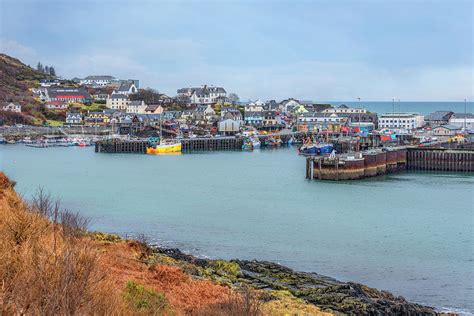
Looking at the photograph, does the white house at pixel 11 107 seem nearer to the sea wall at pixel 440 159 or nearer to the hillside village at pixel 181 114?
the hillside village at pixel 181 114

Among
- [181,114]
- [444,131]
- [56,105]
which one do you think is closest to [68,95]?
[56,105]

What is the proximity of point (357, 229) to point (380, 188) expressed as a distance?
13754mm

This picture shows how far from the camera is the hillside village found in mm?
84062

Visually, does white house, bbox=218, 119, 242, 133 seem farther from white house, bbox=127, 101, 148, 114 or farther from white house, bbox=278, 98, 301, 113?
white house, bbox=278, 98, 301, 113

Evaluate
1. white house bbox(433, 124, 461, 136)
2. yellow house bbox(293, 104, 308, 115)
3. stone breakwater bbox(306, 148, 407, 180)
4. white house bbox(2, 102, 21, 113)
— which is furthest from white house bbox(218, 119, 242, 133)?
stone breakwater bbox(306, 148, 407, 180)

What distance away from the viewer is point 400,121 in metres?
85.1

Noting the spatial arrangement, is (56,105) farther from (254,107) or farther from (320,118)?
(320,118)

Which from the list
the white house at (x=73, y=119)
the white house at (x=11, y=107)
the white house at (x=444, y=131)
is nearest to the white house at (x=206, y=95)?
the white house at (x=73, y=119)

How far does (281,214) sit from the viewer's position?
28.3m

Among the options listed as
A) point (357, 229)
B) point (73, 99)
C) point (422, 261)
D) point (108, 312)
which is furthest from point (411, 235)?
point (73, 99)

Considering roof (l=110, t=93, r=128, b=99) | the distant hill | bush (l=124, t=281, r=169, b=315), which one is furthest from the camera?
roof (l=110, t=93, r=128, b=99)

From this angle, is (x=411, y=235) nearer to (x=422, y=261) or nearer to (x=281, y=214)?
(x=422, y=261)

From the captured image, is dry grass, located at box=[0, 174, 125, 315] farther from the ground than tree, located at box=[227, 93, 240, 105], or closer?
closer

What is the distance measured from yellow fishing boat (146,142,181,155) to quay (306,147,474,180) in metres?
24.8
